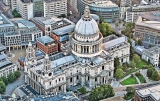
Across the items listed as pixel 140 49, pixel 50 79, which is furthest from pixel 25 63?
pixel 140 49

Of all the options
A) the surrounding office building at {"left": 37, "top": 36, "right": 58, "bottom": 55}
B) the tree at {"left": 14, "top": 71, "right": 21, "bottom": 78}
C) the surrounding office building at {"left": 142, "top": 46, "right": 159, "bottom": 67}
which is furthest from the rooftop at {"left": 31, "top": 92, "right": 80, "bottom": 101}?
the surrounding office building at {"left": 142, "top": 46, "right": 159, "bottom": 67}

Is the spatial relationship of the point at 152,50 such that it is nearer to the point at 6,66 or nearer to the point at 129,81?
the point at 129,81

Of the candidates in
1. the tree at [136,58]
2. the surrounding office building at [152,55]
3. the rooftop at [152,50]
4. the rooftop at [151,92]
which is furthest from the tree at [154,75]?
the rooftop at [151,92]

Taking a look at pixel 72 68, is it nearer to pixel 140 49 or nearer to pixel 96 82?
pixel 96 82

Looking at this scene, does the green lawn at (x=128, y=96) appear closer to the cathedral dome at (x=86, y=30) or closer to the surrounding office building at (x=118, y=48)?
the surrounding office building at (x=118, y=48)

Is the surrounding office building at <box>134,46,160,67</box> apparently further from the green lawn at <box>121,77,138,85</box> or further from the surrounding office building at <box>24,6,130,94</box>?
the surrounding office building at <box>24,6,130,94</box>
